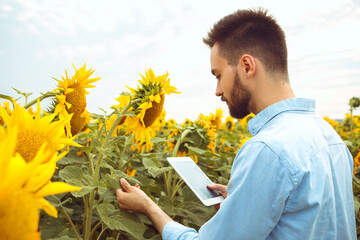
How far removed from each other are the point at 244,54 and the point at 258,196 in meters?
0.84

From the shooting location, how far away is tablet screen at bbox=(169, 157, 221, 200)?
1855 millimetres

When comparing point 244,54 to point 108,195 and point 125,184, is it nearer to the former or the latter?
point 125,184

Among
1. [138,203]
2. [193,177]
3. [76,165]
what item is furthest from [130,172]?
[138,203]

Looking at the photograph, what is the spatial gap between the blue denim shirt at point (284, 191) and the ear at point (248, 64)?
0.37 meters

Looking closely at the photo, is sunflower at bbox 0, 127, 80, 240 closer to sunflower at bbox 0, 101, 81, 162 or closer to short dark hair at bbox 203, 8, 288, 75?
sunflower at bbox 0, 101, 81, 162

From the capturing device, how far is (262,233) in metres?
1.22

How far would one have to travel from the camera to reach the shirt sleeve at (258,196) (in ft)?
3.95

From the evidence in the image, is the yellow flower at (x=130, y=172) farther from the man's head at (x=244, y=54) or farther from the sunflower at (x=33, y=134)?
the sunflower at (x=33, y=134)

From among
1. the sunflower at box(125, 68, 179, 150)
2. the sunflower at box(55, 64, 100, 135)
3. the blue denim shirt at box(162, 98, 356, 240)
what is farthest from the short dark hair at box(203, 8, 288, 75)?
the sunflower at box(55, 64, 100, 135)

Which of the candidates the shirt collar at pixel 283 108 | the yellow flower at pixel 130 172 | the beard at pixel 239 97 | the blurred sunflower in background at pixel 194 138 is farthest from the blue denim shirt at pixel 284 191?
the blurred sunflower in background at pixel 194 138

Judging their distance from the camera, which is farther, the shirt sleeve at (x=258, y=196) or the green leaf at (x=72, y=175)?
the green leaf at (x=72, y=175)

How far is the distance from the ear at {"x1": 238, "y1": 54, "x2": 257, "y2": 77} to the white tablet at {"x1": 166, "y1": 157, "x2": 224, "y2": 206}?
666mm

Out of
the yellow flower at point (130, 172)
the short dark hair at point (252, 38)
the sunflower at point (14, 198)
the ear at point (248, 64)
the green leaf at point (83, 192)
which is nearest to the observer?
the sunflower at point (14, 198)

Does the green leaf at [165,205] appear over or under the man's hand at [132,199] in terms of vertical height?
under
